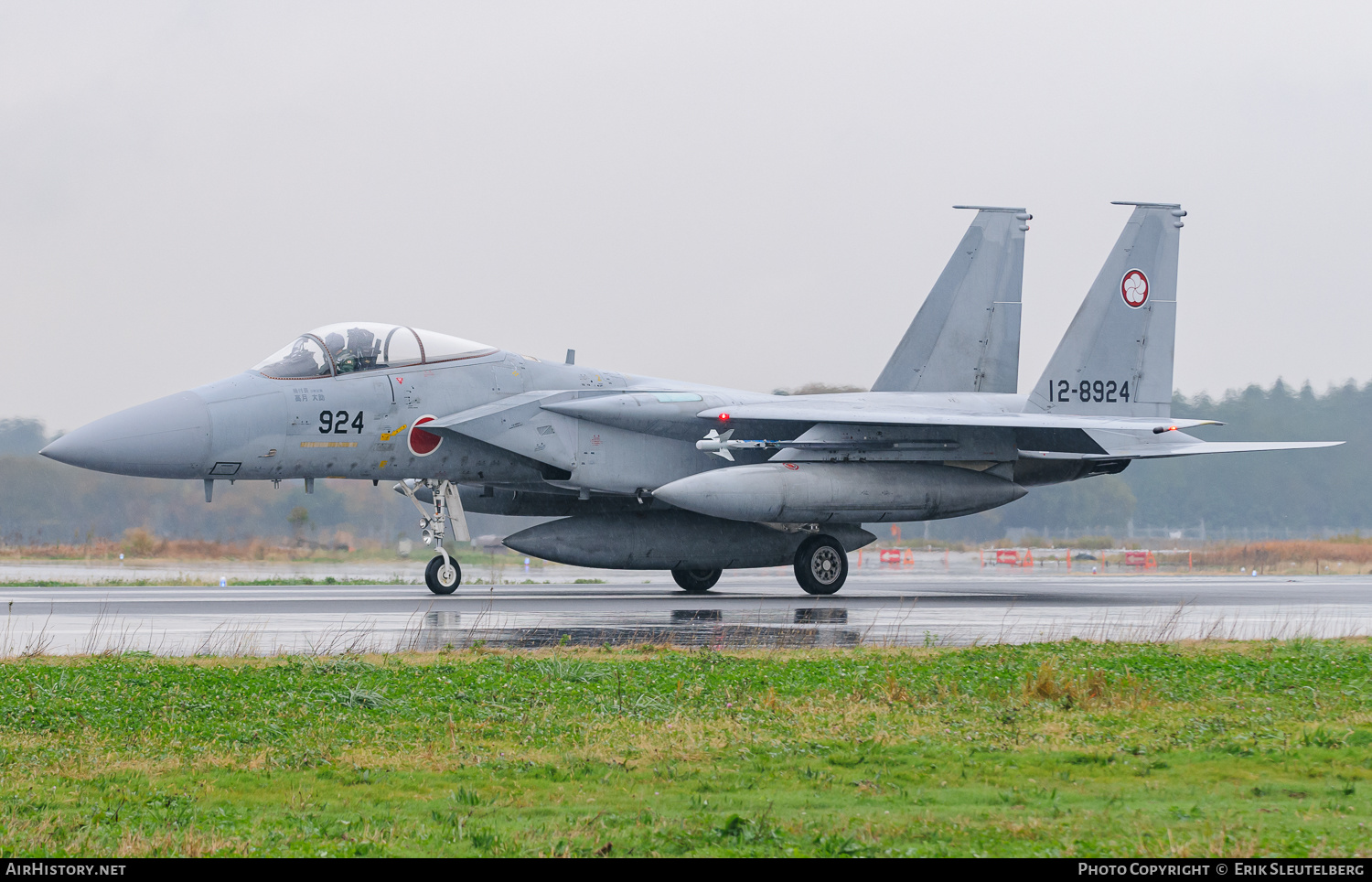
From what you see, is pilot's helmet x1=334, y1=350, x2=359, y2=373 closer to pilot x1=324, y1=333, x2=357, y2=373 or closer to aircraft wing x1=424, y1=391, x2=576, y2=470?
pilot x1=324, y1=333, x2=357, y2=373

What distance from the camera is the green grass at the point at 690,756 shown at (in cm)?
470

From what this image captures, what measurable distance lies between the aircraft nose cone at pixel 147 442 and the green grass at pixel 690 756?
22.8 feet

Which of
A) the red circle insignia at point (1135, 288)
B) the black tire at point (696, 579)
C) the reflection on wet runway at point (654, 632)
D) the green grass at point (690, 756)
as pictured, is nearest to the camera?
the green grass at point (690, 756)

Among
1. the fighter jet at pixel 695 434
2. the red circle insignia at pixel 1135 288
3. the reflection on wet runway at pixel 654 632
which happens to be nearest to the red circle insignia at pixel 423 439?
the fighter jet at pixel 695 434

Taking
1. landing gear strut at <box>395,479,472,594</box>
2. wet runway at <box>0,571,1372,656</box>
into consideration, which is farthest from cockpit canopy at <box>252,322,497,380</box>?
wet runway at <box>0,571,1372,656</box>

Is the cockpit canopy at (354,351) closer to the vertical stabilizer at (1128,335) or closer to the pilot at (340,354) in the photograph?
the pilot at (340,354)

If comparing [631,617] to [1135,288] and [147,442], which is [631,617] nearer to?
[147,442]

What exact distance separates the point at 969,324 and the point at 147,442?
500 inches

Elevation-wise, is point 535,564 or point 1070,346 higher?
point 1070,346

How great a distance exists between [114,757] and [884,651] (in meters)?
5.91
